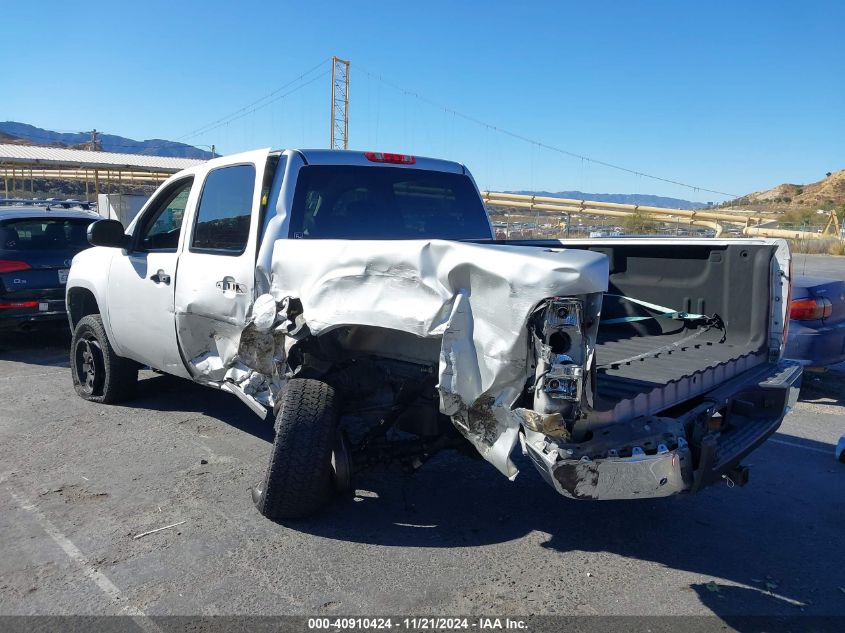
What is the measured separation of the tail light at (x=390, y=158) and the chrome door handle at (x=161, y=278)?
5.60 ft

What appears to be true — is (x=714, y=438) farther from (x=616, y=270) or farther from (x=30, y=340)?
(x=30, y=340)

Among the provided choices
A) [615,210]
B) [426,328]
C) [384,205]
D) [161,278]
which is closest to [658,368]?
[426,328]

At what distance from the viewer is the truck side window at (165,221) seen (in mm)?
5496

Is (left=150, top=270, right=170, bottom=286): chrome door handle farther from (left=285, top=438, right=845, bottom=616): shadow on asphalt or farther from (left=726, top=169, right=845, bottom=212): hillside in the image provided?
(left=726, top=169, right=845, bottom=212): hillside

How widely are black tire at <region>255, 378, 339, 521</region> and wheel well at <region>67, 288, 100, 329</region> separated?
358 centimetres

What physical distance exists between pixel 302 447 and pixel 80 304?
4.07 m

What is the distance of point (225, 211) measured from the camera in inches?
190

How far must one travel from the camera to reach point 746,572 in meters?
3.55

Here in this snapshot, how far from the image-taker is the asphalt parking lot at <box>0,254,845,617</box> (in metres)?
3.26

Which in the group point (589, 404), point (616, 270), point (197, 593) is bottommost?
point (197, 593)

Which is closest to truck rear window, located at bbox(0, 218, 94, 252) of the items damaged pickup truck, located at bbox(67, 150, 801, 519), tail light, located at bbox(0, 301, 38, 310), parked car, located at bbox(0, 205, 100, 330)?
parked car, located at bbox(0, 205, 100, 330)

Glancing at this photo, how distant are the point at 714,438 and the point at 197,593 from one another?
2.44 meters

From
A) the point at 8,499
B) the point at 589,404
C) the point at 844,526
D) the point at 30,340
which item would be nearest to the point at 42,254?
the point at 30,340

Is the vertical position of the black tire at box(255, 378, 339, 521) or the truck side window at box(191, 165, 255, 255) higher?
the truck side window at box(191, 165, 255, 255)
